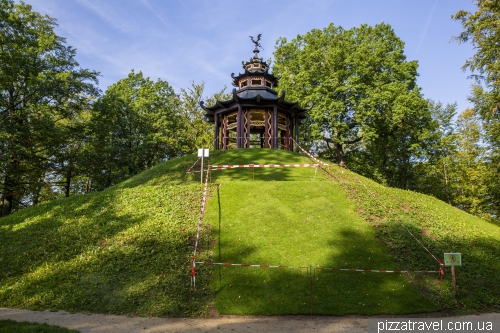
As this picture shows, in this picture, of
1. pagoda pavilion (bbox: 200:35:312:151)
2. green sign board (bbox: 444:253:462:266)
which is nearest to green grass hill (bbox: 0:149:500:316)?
green sign board (bbox: 444:253:462:266)

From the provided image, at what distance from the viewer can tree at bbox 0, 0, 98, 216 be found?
24812 millimetres

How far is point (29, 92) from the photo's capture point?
2711 cm

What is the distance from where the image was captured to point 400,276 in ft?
35.9

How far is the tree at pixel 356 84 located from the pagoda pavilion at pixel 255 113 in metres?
4.20

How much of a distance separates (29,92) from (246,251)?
25778mm

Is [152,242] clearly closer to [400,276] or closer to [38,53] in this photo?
[400,276]

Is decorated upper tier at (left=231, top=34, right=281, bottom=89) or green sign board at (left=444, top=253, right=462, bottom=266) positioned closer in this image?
green sign board at (left=444, top=253, right=462, bottom=266)

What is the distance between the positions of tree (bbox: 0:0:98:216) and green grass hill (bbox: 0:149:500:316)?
10393 millimetres

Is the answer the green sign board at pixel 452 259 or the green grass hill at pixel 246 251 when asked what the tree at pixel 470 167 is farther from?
the green sign board at pixel 452 259

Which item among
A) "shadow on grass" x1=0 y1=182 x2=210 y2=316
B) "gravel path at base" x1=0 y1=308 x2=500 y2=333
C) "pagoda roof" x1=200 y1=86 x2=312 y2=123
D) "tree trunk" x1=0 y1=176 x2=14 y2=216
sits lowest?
"gravel path at base" x1=0 y1=308 x2=500 y2=333

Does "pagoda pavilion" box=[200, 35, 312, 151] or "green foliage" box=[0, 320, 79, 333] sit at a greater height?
"pagoda pavilion" box=[200, 35, 312, 151]

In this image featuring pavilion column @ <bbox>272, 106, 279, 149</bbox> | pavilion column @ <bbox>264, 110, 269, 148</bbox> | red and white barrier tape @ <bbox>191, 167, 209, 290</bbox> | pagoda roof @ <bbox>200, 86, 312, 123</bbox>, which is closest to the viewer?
red and white barrier tape @ <bbox>191, 167, 209, 290</bbox>

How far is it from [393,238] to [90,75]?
2972cm

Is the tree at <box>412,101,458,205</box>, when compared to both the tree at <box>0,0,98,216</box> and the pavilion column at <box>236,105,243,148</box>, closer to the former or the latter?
the pavilion column at <box>236,105,243,148</box>
